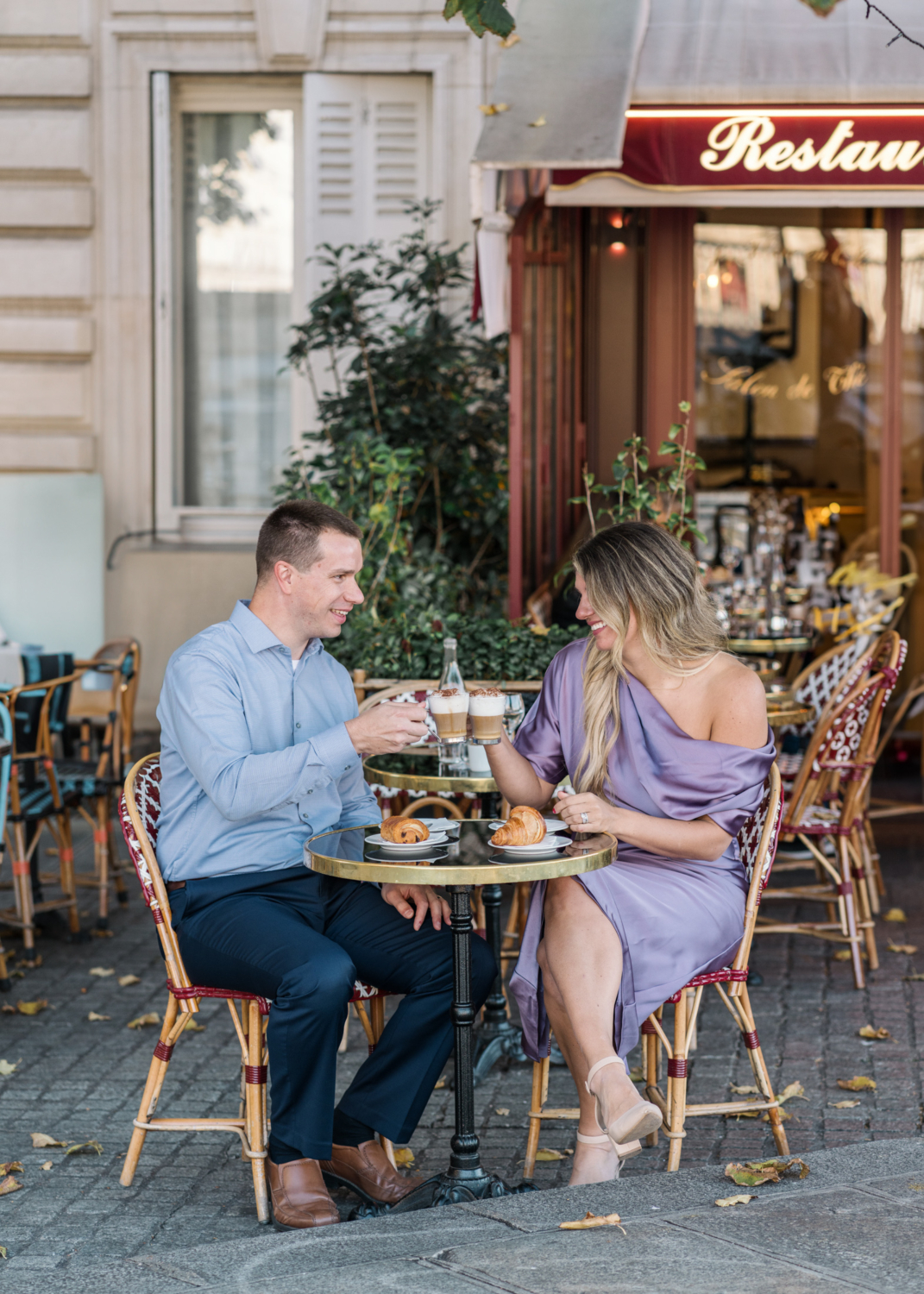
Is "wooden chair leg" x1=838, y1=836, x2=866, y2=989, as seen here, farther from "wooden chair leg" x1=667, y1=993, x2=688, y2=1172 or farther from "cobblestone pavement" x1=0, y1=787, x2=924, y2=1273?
"wooden chair leg" x1=667, y1=993, x2=688, y2=1172

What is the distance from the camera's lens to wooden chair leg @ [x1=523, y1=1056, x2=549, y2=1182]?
136 inches

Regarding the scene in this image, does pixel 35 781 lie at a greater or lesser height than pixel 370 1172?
greater

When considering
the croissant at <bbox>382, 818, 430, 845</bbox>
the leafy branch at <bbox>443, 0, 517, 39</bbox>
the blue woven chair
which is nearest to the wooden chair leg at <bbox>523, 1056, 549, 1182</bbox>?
the croissant at <bbox>382, 818, 430, 845</bbox>

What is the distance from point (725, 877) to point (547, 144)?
2.89 meters

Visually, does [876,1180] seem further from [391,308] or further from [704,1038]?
[391,308]

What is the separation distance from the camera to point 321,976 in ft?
10.4

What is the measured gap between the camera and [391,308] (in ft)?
28.5

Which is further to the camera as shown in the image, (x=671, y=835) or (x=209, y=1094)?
(x=209, y=1094)

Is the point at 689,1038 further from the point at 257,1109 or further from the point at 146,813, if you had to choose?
the point at 146,813

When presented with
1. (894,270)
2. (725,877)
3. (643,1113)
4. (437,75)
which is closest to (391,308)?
(437,75)

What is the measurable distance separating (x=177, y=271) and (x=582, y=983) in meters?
6.74

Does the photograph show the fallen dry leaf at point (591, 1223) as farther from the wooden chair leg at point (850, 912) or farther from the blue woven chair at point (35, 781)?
the blue woven chair at point (35, 781)

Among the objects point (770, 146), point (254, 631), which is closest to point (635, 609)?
point (254, 631)

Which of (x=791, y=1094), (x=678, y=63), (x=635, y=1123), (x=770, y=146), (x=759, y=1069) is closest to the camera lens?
(x=635, y=1123)
